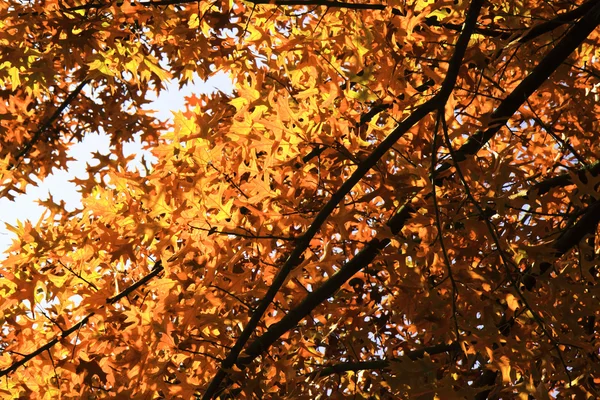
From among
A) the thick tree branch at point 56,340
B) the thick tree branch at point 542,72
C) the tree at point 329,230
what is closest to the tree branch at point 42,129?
the tree at point 329,230

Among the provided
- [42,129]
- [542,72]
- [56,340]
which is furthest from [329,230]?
[42,129]

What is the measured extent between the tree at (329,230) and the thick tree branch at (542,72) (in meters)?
0.01

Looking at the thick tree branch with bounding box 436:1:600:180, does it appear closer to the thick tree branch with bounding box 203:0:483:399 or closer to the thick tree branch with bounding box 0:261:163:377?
the thick tree branch with bounding box 203:0:483:399

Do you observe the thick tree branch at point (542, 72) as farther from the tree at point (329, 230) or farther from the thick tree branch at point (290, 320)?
the thick tree branch at point (290, 320)

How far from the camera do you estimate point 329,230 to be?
2848 millimetres

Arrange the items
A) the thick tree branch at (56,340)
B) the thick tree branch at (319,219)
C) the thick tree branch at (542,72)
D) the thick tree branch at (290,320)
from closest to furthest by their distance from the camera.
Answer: the thick tree branch at (319,219) < the thick tree branch at (290,320) < the thick tree branch at (542,72) < the thick tree branch at (56,340)

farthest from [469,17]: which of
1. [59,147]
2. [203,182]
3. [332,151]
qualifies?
[59,147]

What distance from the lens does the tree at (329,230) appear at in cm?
242

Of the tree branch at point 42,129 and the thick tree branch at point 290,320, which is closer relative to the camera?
the thick tree branch at point 290,320

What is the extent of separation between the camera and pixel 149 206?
279cm

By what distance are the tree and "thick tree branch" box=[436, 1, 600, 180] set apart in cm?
1

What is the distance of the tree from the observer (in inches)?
95.3

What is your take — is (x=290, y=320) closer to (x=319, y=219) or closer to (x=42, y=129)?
(x=319, y=219)

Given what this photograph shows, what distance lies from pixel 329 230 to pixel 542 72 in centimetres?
117
